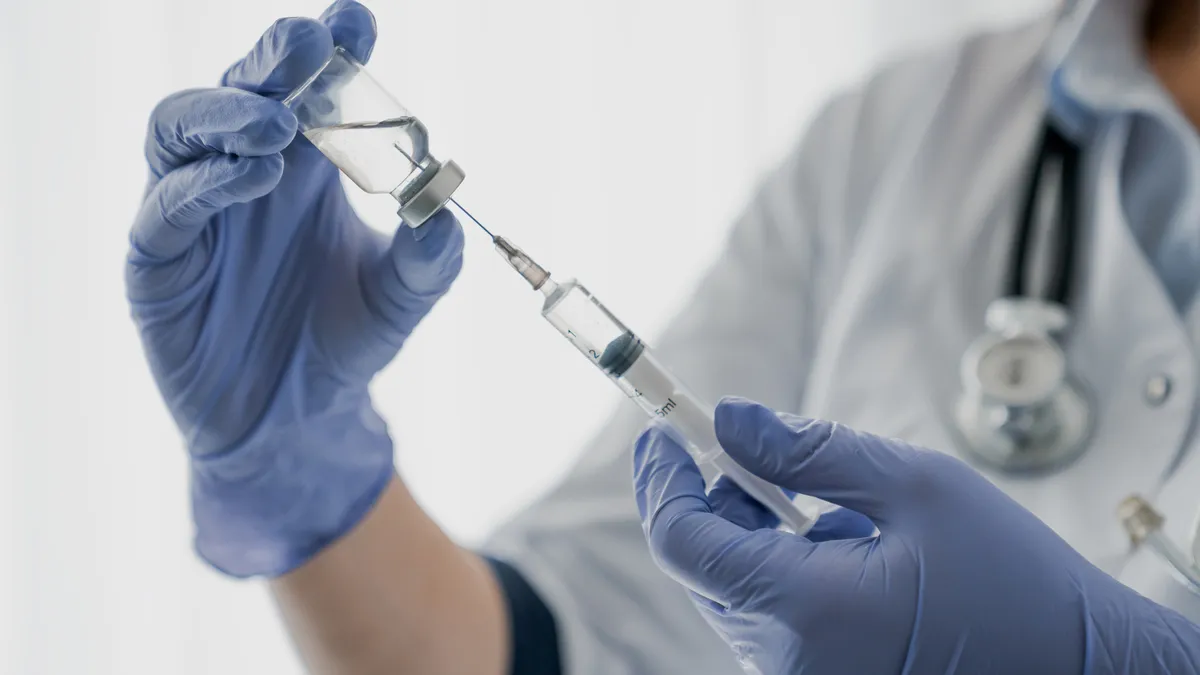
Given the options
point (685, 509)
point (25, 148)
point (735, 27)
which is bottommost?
point (25, 148)

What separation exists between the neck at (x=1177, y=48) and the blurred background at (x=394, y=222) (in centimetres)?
47

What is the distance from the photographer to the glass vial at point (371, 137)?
0.72 m

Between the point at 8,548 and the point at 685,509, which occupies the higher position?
the point at 685,509

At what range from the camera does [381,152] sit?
72 centimetres

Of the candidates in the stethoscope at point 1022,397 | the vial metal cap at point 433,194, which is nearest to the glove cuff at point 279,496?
the vial metal cap at point 433,194

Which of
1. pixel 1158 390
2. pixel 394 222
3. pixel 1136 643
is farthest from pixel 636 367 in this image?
pixel 394 222

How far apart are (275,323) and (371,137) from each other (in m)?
0.22

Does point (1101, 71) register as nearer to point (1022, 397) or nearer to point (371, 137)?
point (1022, 397)

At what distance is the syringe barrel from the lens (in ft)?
2.43

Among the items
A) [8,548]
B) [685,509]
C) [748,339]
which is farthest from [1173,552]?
[8,548]

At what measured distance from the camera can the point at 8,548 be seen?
1420 millimetres

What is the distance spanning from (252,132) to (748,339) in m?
0.62

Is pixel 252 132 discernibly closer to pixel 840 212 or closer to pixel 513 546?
pixel 513 546

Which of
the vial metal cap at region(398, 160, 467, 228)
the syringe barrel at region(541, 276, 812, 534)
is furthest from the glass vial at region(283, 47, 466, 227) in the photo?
the syringe barrel at region(541, 276, 812, 534)
